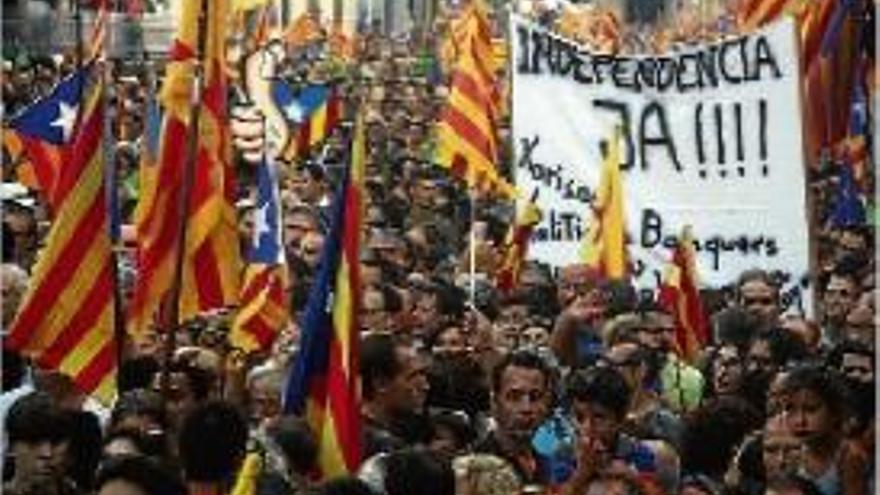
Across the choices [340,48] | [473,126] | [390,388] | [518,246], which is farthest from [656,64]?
[340,48]

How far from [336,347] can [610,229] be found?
3977mm

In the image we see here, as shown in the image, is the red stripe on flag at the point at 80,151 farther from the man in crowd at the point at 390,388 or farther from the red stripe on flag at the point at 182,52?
the man in crowd at the point at 390,388

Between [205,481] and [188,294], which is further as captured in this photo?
[188,294]

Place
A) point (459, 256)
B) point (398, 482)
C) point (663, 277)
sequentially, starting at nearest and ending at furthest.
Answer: point (398, 482) < point (663, 277) < point (459, 256)

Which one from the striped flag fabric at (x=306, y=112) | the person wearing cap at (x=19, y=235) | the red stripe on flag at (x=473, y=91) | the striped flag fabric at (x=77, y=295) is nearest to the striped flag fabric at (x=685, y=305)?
the striped flag fabric at (x=77, y=295)

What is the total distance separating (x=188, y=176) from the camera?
9.88 m

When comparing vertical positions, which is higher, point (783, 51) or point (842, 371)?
point (783, 51)

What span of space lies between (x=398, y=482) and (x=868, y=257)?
6100 mm

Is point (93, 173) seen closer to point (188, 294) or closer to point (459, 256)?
point (188, 294)

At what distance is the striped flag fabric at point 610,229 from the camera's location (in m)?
12.0

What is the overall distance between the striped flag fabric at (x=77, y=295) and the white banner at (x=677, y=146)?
3.64m

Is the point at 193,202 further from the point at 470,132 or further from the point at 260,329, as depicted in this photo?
the point at 470,132

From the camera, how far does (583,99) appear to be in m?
13.4

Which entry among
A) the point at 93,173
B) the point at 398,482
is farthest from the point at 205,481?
the point at 93,173
